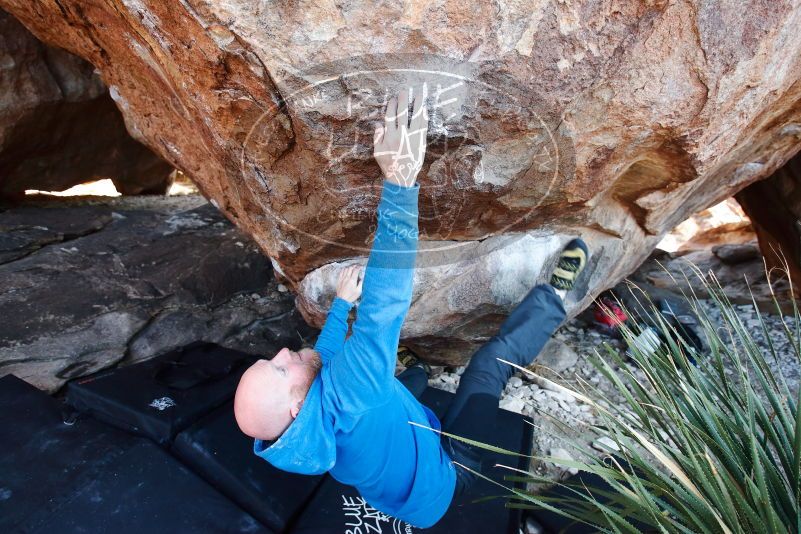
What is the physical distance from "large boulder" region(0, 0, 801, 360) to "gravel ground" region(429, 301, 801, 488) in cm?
46

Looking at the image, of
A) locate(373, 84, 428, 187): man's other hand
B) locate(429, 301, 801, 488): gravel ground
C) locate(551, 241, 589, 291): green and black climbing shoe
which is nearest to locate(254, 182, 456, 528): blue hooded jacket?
locate(373, 84, 428, 187): man's other hand

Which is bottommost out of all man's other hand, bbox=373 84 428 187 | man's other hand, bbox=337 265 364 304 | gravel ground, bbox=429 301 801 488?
gravel ground, bbox=429 301 801 488

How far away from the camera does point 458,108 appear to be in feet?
4.81

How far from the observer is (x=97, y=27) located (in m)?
1.81

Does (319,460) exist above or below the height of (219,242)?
above

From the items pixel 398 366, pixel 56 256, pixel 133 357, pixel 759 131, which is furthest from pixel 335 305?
pixel 56 256

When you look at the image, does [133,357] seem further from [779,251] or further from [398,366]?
[779,251]

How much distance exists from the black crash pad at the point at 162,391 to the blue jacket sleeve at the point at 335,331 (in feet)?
2.53

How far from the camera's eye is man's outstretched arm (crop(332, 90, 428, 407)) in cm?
121

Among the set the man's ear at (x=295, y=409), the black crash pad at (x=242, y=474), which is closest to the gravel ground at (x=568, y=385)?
the black crash pad at (x=242, y=474)

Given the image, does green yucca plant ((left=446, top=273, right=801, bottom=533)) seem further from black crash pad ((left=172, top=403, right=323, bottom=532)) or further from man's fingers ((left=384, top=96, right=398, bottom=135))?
black crash pad ((left=172, top=403, right=323, bottom=532))

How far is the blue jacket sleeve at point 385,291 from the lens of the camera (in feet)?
A: 3.98

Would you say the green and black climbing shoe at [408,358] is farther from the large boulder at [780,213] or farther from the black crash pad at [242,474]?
the large boulder at [780,213]

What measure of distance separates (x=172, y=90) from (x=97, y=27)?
40cm
